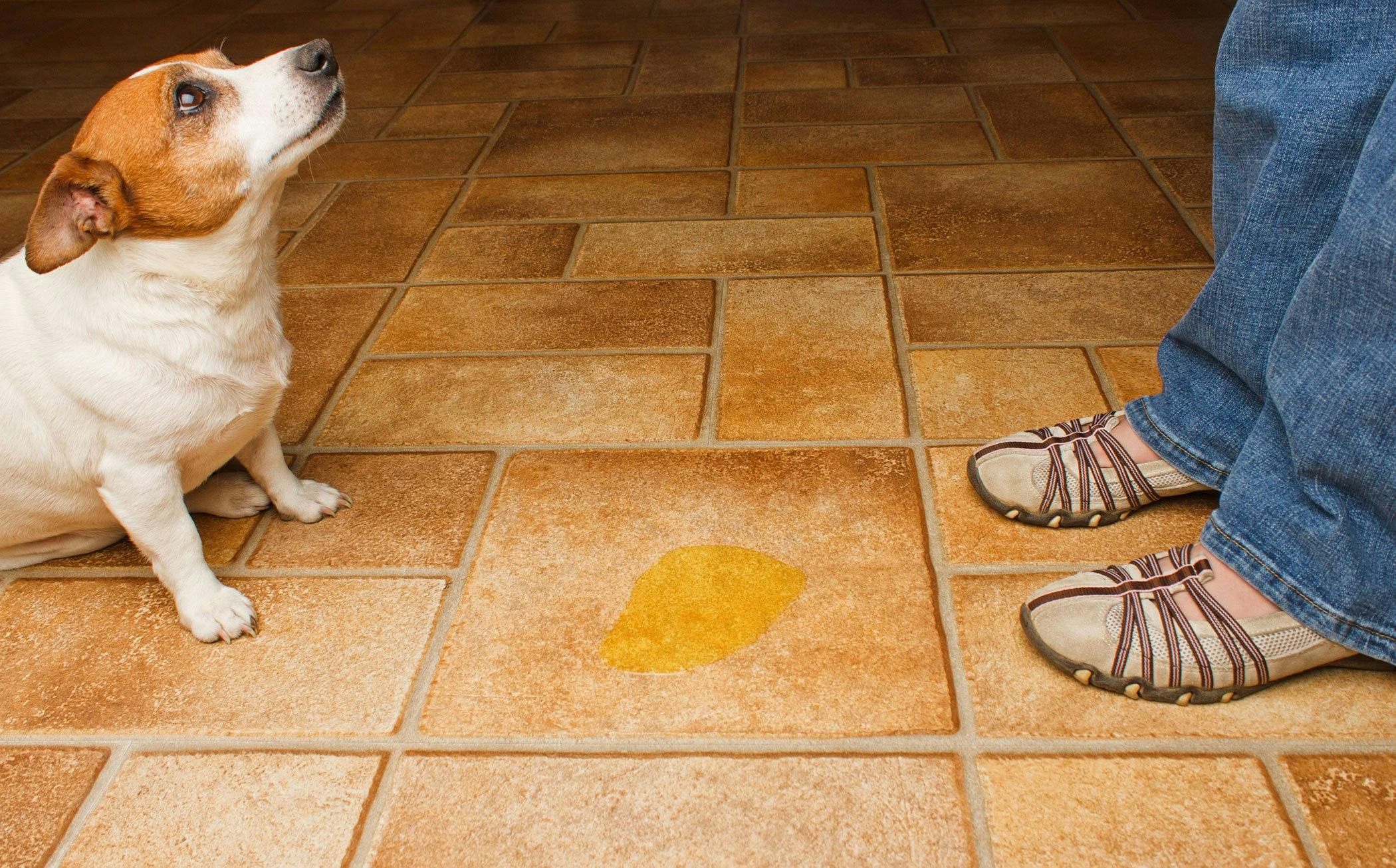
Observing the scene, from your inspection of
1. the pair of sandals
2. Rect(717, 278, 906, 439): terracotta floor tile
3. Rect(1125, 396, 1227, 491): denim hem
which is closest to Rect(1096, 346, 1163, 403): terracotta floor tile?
→ Rect(1125, 396, 1227, 491): denim hem

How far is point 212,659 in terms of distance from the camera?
4.80ft

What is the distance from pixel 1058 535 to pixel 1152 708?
0.35 meters

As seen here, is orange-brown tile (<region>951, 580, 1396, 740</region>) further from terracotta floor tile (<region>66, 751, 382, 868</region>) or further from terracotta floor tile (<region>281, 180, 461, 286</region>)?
terracotta floor tile (<region>281, 180, 461, 286</region>)

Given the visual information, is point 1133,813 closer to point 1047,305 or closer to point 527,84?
point 1047,305

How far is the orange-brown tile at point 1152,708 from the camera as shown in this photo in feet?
4.19

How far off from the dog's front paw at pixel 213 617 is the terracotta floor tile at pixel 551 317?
0.81 metres

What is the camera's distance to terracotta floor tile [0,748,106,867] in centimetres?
124

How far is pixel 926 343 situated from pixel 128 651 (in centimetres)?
154

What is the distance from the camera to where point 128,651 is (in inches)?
58.7

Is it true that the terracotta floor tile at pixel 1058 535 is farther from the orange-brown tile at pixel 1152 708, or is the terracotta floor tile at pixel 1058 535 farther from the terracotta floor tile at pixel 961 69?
the terracotta floor tile at pixel 961 69

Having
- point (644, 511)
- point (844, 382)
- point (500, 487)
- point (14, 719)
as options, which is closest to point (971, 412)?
point (844, 382)

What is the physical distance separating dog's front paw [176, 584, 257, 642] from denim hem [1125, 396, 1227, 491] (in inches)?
54.9

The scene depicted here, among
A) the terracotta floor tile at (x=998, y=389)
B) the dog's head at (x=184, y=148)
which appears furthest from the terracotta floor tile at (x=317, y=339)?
the terracotta floor tile at (x=998, y=389)

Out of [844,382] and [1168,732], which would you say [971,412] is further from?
[1168,732]
